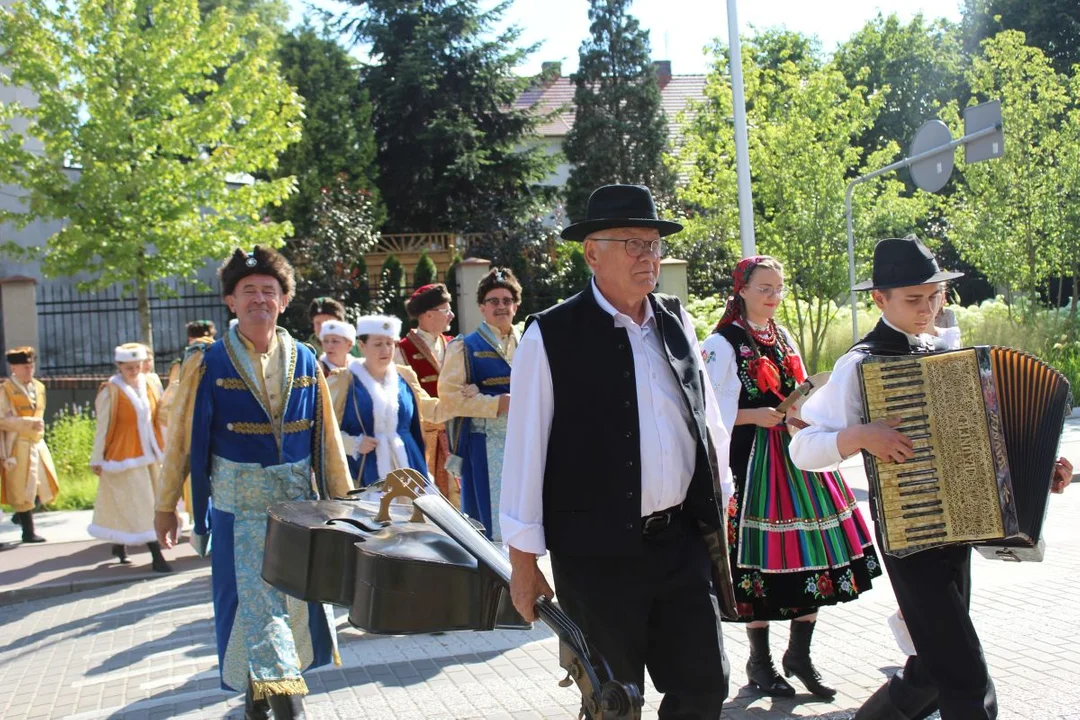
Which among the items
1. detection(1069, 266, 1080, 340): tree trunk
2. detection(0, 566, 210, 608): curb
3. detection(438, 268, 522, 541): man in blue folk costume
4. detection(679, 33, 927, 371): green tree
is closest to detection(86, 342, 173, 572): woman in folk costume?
detection(0, 566, 210, 608): curb

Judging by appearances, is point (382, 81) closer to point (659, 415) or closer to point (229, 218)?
point (229, 218)

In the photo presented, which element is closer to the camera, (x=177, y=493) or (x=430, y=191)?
(x=177, y=493)

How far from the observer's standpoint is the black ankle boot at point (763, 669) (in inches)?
204

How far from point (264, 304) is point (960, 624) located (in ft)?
10.3

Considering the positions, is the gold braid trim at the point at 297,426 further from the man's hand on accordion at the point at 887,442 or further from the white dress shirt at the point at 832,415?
the man's hand on accordion at the point at 887,442

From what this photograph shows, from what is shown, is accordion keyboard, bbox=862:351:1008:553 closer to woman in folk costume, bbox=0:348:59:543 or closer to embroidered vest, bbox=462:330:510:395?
embroidered vest, bbox=462:330:510:395

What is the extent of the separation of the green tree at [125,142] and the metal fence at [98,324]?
1391mm

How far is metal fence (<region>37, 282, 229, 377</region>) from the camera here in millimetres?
20031

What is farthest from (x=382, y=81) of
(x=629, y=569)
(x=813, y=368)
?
(x=629, y=569)

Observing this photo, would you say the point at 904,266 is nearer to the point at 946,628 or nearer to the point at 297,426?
the point at 946,628

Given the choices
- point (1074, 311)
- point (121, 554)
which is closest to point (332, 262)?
point (121, 554)

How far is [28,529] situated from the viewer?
37.0ft

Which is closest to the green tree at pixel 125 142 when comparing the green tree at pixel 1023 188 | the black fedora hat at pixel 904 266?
the green tree at pixel 1023 188

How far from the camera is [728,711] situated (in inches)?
198
